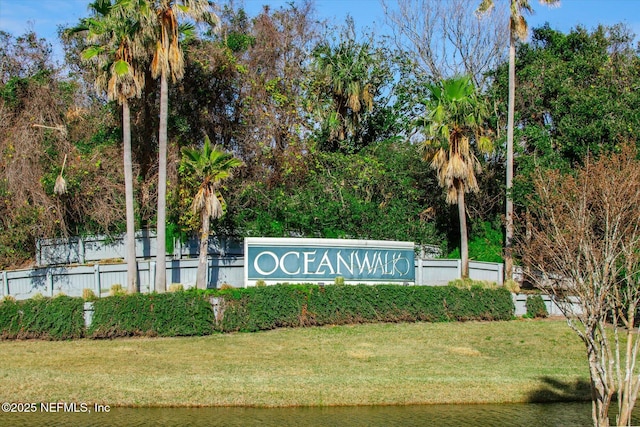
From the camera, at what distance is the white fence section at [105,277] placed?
2577 centimetres

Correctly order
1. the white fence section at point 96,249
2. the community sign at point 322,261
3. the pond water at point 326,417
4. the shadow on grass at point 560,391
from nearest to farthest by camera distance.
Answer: the pond water at point 326,417
the shadow on grass at point 560,391
the community sign at point 322,261
the white fence section at point 96,249

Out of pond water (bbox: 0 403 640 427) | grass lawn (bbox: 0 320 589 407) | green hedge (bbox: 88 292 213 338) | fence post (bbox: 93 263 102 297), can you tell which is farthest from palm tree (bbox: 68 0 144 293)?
pond water (bbox: 0 403 640 427)

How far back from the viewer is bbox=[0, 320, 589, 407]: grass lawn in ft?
51.0

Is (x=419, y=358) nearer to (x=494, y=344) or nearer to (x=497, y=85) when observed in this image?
(x=494, y=344)

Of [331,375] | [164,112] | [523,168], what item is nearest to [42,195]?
[164,112]

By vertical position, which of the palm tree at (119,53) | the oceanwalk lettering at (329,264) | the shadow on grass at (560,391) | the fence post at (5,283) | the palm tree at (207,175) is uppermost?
the palm tree at (119,53)

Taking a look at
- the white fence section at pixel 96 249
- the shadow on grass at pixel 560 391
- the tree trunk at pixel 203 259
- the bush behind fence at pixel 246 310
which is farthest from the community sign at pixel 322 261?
the shadow on grass at pixel 560 391

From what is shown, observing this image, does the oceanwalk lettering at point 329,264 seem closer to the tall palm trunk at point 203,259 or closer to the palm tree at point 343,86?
the tall palm trunk at point 203,259

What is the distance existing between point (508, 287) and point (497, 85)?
14.0 metres

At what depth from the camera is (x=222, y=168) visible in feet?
81.6

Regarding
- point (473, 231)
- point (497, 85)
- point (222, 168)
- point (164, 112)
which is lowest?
point (473, 231)

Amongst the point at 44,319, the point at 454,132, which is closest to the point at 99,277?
the point at 44,319

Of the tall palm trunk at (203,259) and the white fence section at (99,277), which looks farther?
the white fence section at (99,277)

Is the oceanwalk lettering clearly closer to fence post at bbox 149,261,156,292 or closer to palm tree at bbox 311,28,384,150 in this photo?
fence post at bbox 149,261,156,292
